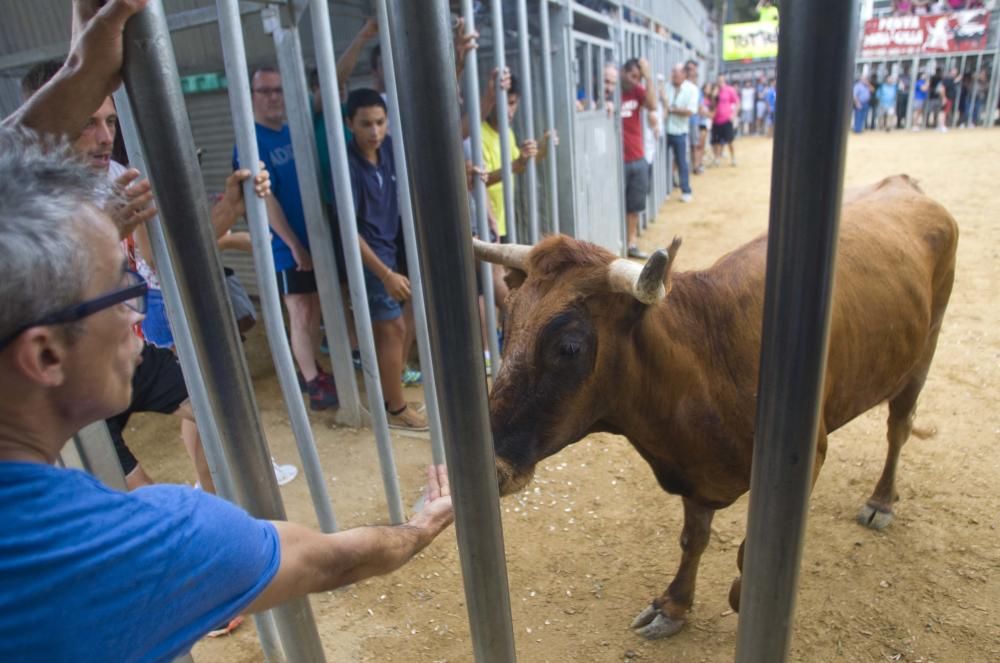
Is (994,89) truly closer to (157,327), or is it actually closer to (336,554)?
(157,327)

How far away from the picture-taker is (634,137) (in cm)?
934

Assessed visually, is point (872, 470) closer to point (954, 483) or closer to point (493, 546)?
point (954, 483)

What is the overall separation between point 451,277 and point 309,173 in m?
3.27

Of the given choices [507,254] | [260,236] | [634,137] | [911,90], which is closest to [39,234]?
[260,236]

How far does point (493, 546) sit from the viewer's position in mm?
1078

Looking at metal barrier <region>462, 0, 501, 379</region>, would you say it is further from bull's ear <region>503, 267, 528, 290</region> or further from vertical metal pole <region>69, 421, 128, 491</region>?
vertical metal pole <region>69, 421, 128, 491</region>

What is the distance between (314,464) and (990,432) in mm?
4117

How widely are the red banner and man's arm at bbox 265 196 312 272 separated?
27.2 meters

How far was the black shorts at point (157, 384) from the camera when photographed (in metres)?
2.71

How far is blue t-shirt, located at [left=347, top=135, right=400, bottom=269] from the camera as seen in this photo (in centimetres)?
416

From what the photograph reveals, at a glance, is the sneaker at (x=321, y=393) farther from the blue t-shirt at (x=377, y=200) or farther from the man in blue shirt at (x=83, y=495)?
the man in blue shirt at (x=83, y=495)

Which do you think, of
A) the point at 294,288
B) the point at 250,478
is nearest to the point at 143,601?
the point at 250,478

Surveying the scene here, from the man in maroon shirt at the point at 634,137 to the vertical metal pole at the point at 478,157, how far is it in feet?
17.3

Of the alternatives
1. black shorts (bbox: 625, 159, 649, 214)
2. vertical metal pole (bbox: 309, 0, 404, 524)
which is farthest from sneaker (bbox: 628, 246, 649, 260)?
vertical metal pole (bbox: 309, 0, 404, 524)
